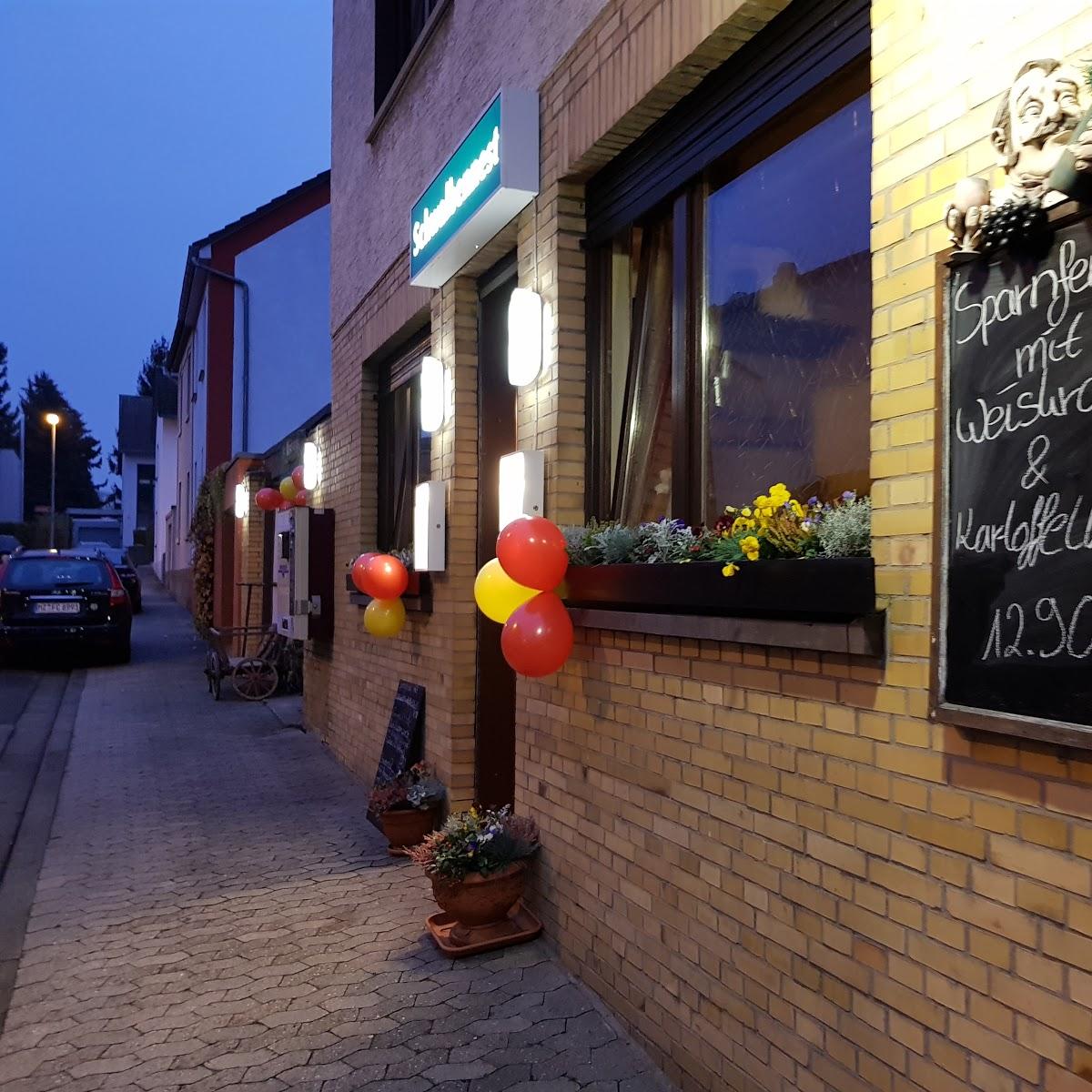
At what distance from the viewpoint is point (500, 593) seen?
3.92 metres

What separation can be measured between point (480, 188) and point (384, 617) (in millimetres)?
2719

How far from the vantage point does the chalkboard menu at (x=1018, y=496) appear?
6.21ft

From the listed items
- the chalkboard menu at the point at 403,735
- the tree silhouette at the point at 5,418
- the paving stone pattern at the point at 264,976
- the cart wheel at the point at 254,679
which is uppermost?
the tree silhouette at the point at 5,418

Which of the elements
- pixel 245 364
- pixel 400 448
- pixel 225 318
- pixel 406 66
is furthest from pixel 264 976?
pixel 225 318

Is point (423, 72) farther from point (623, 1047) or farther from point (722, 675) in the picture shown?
point (623, 1047)

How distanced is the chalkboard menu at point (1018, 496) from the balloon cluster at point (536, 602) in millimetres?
1675

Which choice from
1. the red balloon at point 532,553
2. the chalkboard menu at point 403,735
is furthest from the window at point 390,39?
the red balloon at point 532,553

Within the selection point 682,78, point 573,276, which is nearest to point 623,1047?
point 573,276

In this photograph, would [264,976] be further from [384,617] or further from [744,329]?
[744,329]

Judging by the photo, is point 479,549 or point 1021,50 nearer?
point 1021,50

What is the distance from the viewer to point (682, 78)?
3.52m

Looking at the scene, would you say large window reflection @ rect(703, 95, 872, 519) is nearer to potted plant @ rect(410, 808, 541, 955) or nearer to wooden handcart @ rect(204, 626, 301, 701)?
potted plant @ rect(410, 808, 541, 955)

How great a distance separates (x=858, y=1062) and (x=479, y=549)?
3.72 meters

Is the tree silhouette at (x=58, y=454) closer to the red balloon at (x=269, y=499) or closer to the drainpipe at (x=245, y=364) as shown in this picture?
the drainpipe at (x=245, y=364)
